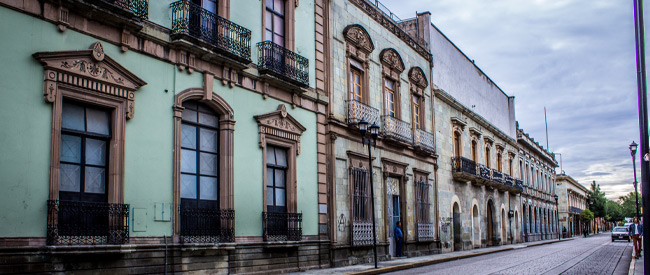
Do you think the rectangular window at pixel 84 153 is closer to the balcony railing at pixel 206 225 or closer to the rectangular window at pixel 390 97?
the balcony railing at pixel 206 225

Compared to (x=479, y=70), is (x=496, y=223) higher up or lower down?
lower down

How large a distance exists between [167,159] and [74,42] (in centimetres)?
308

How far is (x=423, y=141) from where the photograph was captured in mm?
25547

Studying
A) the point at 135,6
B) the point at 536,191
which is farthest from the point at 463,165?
the point at 536,191

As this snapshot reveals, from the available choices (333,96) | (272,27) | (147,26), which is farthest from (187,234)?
(333,96)

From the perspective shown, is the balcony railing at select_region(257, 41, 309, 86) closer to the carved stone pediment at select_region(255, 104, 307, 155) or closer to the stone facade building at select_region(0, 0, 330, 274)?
the stone facade building at select_region(0, 0, 330, 274)

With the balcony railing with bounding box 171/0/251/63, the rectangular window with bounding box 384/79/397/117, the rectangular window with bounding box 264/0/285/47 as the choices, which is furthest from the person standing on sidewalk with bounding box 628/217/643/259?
the balcony railing with bounding box 171/0/251/63

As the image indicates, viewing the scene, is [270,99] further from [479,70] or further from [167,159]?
[479,70]

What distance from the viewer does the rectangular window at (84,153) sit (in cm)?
1066

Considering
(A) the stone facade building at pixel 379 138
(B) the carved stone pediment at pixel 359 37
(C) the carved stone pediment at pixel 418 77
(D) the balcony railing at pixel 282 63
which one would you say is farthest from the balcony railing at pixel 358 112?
(C) the carved stone pediment at pixel 418 77

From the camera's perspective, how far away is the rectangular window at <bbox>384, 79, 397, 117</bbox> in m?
23.3

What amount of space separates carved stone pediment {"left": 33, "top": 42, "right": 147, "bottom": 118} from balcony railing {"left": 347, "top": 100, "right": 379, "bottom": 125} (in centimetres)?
902

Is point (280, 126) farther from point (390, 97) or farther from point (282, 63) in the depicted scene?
point (390, 97)

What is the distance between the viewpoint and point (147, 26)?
40.5ft
